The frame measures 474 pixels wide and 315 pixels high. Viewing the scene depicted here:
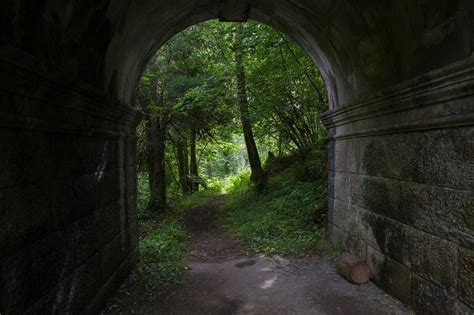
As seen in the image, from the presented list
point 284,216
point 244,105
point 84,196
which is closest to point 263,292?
point 84,196

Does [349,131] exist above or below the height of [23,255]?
above

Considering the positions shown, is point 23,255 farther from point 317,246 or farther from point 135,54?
point 317,246

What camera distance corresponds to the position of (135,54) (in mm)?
4535

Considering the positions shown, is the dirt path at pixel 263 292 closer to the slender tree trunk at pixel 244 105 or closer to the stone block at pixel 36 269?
the stone block at pixel 36 269

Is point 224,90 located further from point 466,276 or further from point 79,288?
point 466,276

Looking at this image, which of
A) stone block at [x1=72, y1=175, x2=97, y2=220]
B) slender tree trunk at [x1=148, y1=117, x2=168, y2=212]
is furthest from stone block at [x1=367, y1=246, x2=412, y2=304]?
slender tree trunk at [x1=148, y1=117, x2=168, y2=212]

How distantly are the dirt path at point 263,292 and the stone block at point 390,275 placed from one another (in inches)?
4.2

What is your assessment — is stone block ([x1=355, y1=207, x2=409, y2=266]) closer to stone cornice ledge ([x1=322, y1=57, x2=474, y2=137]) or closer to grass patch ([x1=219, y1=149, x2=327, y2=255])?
stone cornice ledge ([x1=322, y1=57, x2=474, y2=137])

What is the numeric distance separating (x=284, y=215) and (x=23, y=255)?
616 centimetres

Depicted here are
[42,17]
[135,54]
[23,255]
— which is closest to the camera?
[23,255]

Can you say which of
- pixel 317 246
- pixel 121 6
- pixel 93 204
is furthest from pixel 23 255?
pixel 317 246

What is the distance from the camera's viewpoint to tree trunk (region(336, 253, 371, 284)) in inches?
162

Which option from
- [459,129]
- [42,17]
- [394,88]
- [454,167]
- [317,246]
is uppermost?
[42,17]

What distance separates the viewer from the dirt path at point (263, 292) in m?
3.55
